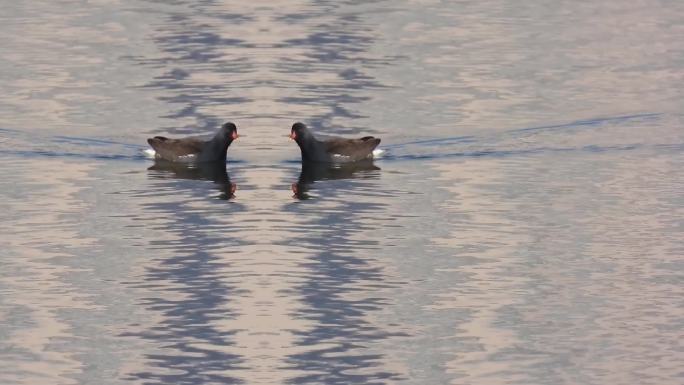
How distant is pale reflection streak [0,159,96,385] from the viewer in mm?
24594

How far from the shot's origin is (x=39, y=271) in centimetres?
2952

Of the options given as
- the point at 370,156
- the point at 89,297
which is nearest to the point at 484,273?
the point at 89,297

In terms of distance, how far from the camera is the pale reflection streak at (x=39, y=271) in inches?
968

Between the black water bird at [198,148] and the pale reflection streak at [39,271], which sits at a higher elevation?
the pale reflection streak at [39,271]

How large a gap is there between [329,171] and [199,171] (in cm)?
225

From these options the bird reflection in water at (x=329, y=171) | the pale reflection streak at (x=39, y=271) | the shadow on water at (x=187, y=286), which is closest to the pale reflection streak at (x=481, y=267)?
the bird reflection in water at (x=329, y=171)

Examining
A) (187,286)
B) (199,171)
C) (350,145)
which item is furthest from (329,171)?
(187,286)

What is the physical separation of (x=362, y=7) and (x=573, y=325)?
37689 mm

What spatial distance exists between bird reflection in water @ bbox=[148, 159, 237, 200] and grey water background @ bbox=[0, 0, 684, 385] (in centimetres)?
15

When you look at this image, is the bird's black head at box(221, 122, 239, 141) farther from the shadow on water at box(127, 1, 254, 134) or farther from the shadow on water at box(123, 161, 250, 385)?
the shadow on water at box(127, 1, 254, 134)

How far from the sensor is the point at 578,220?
108 ft

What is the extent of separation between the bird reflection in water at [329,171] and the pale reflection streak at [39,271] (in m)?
3.68

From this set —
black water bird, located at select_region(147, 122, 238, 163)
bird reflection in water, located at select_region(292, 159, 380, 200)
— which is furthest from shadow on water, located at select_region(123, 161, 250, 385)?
bird reflection in water, located at select_region(292, 159, 380, 200)

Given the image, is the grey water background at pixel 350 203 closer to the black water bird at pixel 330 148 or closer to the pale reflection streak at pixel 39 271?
the pale reflection streak at pixel 39 271
